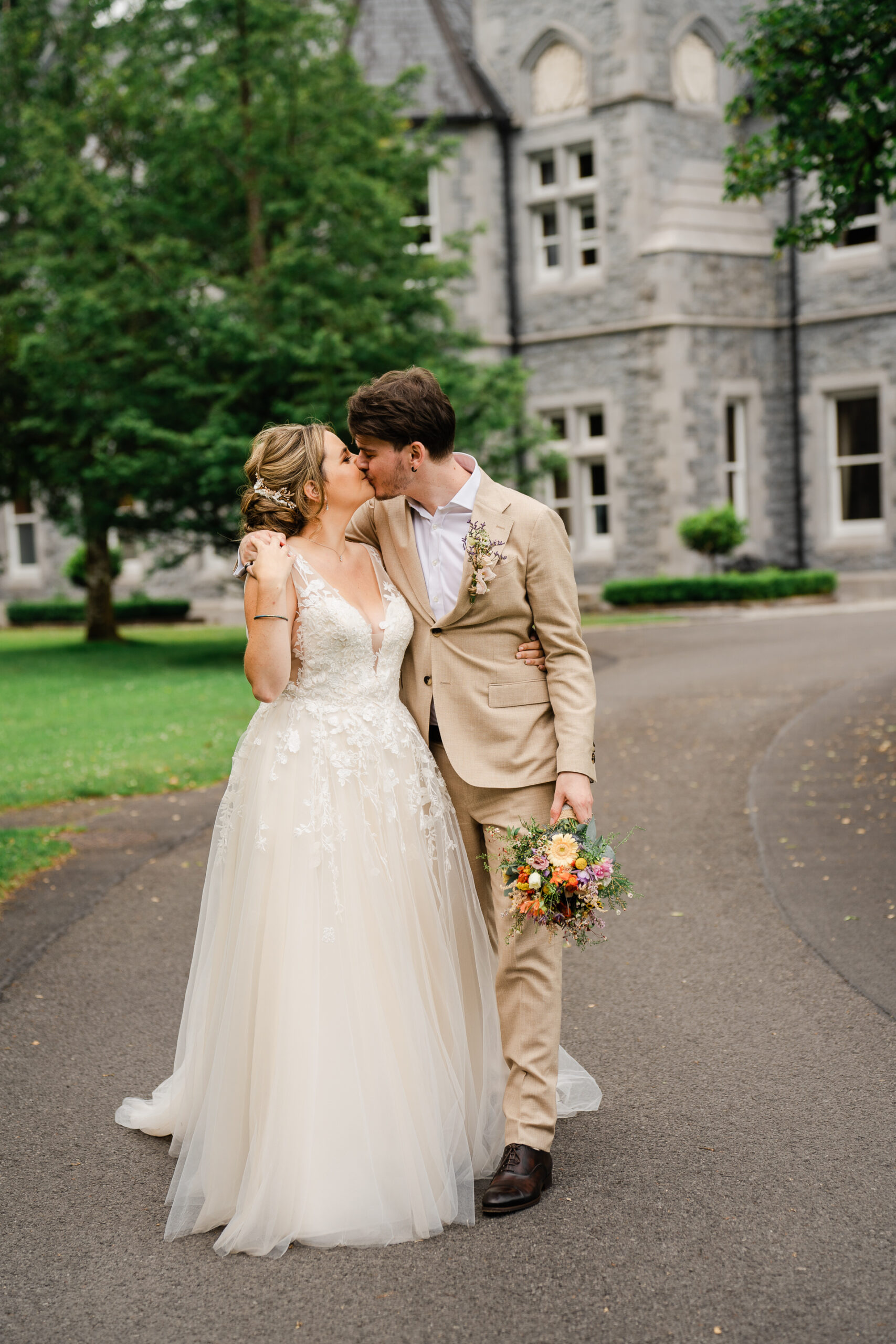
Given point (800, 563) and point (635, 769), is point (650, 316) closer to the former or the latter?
point (800, 563)

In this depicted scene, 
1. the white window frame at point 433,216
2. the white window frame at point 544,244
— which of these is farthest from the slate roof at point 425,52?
the white window frame at point 544,244

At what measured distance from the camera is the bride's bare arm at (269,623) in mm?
3658

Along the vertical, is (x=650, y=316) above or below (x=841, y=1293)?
above

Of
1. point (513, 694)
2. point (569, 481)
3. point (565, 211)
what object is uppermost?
point (565, 211)

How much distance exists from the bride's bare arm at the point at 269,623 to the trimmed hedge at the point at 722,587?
19.1m

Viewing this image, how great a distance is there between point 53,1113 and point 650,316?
71.3 ft

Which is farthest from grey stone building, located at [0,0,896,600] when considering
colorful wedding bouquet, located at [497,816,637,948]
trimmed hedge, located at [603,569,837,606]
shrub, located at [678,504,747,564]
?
colorful wedding bouquet, located at [497,816,637,948]

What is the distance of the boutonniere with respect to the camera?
12.2ft

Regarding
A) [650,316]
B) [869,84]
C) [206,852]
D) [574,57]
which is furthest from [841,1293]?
[574,57]

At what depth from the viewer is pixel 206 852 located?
774 cm

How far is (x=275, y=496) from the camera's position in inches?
152

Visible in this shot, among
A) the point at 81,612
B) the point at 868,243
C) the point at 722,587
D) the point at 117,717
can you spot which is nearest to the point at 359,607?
the point at 117,717

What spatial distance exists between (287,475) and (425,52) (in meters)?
24.5

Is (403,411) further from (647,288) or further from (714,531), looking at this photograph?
(647,288)
